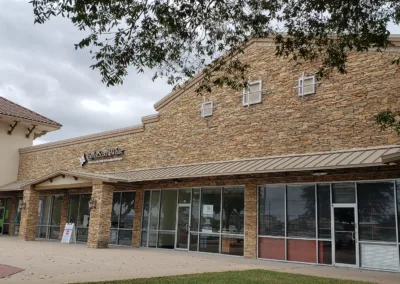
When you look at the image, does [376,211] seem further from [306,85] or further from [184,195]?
[184,195]

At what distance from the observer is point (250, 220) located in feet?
52.4

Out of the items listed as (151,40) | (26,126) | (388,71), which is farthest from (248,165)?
→ (26,126)

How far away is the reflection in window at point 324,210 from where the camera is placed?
1402 cm

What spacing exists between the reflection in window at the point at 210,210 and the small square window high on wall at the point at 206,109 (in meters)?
3.43

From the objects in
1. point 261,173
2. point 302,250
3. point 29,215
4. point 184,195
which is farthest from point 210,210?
point 29,215

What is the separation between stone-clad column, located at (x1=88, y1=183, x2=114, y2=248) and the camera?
18.9 m

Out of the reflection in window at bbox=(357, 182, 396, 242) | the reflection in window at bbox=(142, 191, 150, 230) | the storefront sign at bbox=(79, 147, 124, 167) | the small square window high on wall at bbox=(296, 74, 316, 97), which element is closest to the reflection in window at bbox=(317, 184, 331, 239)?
the reflection in window at bbox=(357, 182, 396, 242)

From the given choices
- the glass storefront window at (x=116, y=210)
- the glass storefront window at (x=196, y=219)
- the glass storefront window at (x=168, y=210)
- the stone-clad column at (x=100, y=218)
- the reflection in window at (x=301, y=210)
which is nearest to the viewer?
the reflection in window at (x=301, y=210)

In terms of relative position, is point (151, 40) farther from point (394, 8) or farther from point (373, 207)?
point (373, 207)

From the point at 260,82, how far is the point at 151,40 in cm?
794

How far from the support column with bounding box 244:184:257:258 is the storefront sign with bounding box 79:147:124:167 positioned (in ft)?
29.0

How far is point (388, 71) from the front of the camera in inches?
537

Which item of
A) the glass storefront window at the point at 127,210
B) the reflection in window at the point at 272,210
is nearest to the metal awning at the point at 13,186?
the glass storefront window at the point at 127,210

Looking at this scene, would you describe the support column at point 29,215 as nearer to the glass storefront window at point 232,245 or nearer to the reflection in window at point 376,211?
the glass storefront window at point 232,245
